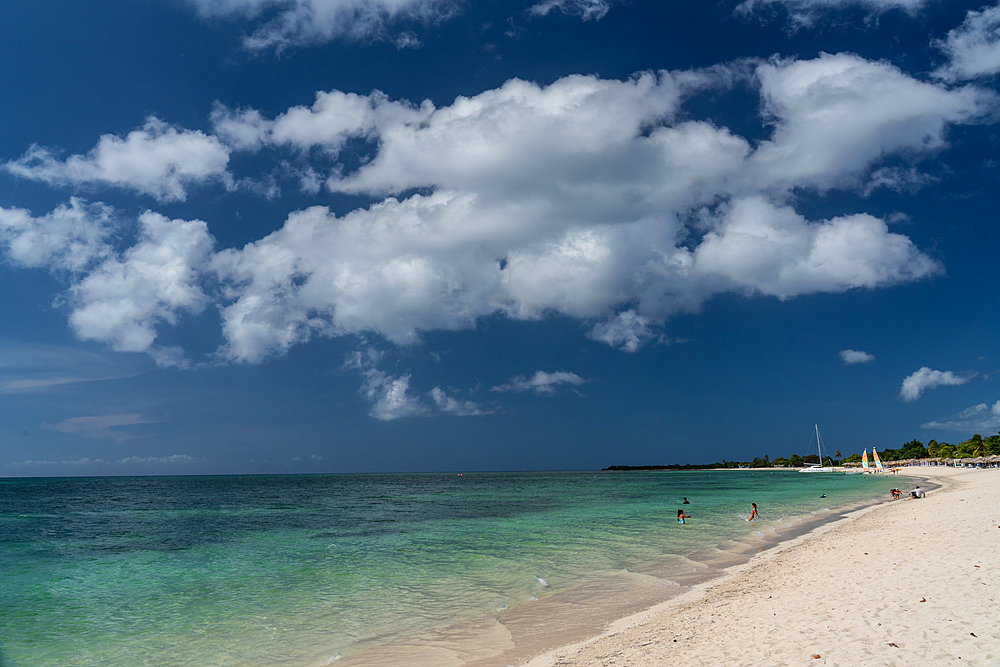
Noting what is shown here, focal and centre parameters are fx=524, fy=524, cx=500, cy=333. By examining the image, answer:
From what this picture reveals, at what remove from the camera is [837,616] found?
9.96 metres

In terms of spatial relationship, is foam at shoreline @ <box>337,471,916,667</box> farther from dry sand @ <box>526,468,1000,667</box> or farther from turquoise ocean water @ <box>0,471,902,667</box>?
dry sand @ <box>526,468,1000,667</box>

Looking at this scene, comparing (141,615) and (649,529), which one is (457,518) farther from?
(141,615)

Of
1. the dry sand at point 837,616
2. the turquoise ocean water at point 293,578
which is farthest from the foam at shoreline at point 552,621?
the dry sand at point 837,616

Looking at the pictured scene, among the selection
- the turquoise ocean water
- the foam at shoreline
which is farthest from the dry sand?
the turquoise ocean water

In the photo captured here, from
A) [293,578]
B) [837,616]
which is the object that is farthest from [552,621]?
[293,578]

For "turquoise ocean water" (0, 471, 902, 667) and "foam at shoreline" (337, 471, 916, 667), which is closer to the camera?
"foam at shoreline" (337, 471, 916, 667)

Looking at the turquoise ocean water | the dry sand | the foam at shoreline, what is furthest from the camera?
the turquoise ocean water

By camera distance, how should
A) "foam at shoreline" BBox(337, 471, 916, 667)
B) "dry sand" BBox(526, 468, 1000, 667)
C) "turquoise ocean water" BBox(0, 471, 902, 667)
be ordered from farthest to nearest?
"turquoise ocean water" BBox(0, 471, 902, 667) < "foam at shoreline" BBox(337, 471, 916, 667) < "dry sand" BBox(526, 468, 1000, 667)

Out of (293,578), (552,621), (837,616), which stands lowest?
(293,578)

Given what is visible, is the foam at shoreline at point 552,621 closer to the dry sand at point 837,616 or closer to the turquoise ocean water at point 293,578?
the turquoise ocean water at point 293,578

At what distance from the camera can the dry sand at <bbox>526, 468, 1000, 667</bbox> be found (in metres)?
8.15

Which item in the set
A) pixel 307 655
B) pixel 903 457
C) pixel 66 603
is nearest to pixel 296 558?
pixel 66 603

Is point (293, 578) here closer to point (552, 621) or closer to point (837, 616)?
point (552, 621)

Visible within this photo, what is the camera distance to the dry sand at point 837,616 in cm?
815
